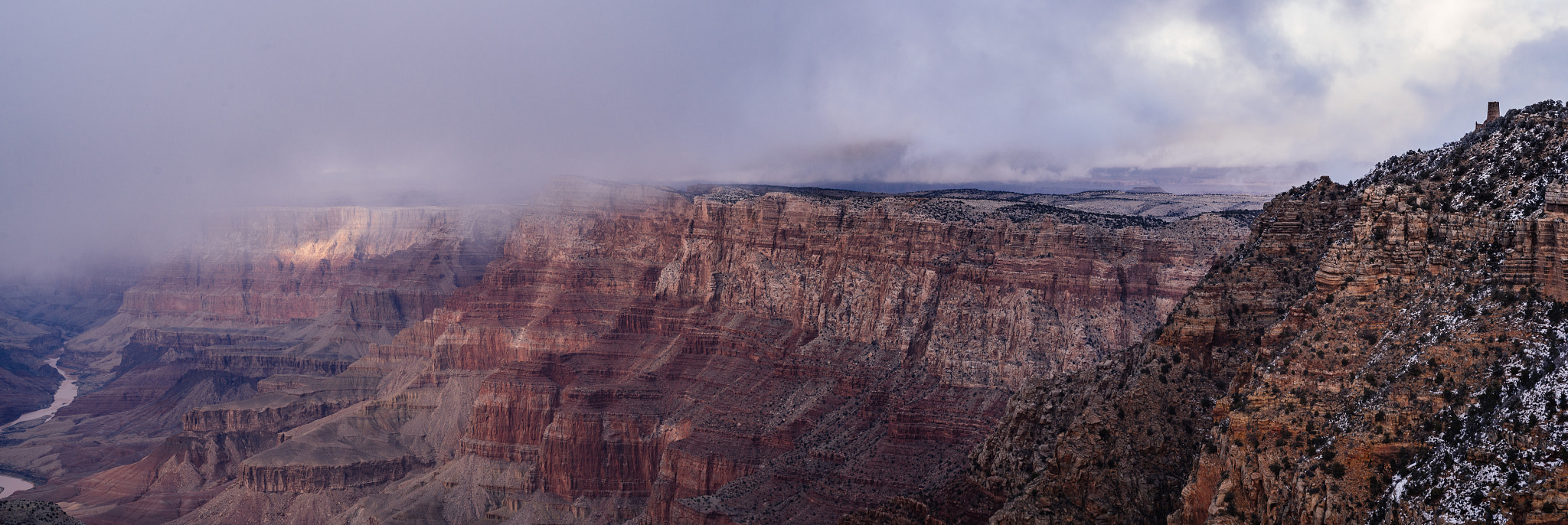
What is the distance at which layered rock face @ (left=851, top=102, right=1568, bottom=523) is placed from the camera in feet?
95.2

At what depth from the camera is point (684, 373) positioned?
124 metres

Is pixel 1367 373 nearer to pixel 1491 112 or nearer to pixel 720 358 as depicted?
pixel 1491 112

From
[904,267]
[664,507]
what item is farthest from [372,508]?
[904,267]

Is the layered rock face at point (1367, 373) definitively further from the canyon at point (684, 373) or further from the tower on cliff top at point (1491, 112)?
the canyon at point (684, 373)

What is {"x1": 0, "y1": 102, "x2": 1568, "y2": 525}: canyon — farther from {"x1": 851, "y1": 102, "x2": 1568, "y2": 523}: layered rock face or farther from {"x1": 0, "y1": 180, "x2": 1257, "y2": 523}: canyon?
{"x1": 0, "y1": 180, "x2": 1257, "y2": 523}: canyon

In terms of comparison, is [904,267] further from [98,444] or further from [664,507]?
[98,444]

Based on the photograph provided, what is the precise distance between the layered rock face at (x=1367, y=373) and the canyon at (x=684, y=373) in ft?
52.4

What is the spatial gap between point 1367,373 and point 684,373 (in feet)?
310

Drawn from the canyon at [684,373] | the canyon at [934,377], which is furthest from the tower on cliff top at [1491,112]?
the canyon at [684,373]

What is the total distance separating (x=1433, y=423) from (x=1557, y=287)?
4.47 metres

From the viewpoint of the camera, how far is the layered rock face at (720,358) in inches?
3597

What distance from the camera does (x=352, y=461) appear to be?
137 metres

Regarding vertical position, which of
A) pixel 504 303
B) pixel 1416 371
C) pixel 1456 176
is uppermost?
pixel 1456 176

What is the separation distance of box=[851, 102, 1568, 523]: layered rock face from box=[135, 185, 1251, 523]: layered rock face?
3477 centimetres
